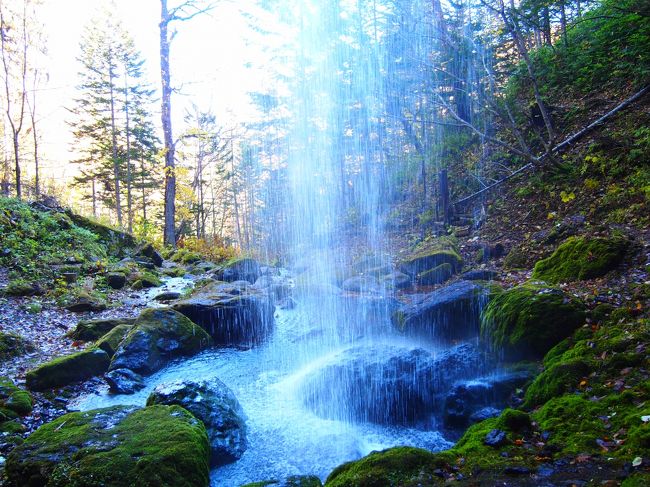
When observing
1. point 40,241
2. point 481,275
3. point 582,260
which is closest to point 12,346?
point 40,241

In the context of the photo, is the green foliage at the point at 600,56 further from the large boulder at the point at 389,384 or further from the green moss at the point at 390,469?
the green moss at the point at 390,469

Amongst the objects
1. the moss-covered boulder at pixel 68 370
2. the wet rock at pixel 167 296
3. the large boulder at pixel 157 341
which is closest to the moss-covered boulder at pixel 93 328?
the large boulder at pixel 157 341

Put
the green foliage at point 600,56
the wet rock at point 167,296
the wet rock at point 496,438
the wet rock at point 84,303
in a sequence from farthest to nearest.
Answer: the wet rock at point 167,296
the green foliage at point 600,56
the wet rock at point 84,303
the wet rock at point 496,438

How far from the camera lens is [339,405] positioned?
19.3 ft

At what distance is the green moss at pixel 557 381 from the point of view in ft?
13.4

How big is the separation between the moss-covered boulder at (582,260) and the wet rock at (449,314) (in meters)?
1.24

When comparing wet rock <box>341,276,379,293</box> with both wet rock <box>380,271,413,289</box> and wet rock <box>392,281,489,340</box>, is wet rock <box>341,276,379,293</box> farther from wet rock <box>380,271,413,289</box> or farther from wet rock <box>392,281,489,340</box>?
wet rock <box>392,281,489,340</box>

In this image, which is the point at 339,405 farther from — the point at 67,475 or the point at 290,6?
the point at 290,6

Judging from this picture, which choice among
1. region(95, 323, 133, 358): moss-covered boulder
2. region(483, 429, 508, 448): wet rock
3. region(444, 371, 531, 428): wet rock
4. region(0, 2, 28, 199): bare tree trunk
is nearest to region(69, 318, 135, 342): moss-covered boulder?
region(95, 323, 133, 358): moss-covered boulder

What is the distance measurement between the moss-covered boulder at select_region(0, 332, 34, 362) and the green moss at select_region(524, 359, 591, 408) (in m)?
7.90

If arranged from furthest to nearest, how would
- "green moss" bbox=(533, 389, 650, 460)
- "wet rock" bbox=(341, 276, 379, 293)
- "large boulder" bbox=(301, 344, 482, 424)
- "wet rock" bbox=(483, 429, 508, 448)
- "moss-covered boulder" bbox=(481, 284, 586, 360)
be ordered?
"wet rock" bbox=(341, 276, 379, 293) < "large boulder" bbox=(301, 344, 482, 424) < "moss-covered boulder" bbox=(481, 284, 586, 360) < "wet rock" bbox=(483, 429, 508, 448) < "green moss" bbox=(533, 389, 650, 460)

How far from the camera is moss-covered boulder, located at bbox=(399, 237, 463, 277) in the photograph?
1024cm

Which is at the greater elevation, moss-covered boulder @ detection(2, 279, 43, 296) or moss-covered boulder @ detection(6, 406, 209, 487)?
moss-covered boulder @ detection(2, 279, 43, 296)

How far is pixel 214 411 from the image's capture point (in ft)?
16.4
